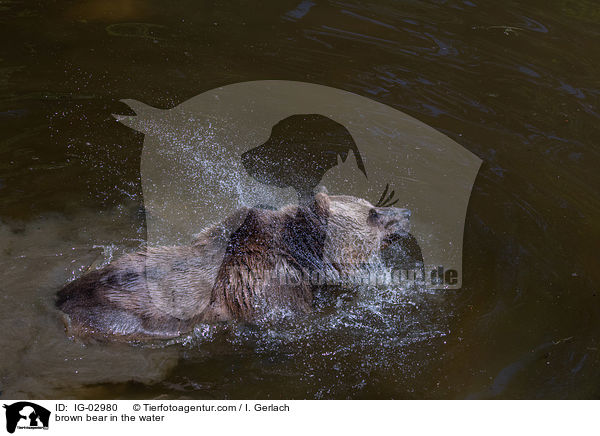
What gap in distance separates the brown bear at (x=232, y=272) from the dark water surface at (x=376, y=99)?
215 millimetres

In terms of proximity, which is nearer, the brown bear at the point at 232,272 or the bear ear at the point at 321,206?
the brown bear at the point at 232,272

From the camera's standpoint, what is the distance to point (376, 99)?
8.16m

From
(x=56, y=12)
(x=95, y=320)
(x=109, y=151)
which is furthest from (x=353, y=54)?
(x=95, y=320)

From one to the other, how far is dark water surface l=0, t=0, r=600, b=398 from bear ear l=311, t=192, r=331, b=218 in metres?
0.95

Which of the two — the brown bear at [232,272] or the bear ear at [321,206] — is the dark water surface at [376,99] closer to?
the brown bear at [232,272]

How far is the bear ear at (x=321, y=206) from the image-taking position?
5578 mm

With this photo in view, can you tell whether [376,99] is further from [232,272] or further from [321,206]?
[232,272]

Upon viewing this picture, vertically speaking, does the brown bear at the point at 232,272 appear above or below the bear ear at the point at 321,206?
below
